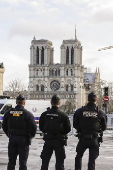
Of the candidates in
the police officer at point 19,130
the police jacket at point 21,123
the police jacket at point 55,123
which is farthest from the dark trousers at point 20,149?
the police jacket at point 55,123

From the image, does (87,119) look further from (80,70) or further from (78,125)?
(80,70)

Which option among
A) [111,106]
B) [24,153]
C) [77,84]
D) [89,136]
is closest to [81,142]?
[89,136]

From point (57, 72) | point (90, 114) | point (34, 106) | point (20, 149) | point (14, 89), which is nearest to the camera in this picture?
point (20, 149)

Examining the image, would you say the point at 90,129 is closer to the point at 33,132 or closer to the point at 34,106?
the point at 33,132

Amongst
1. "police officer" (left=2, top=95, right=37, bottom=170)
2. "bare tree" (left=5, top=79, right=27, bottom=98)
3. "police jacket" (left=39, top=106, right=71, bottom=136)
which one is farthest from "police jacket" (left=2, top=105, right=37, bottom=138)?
"bare tree" (left=5, top=79, right=27, bottom=98)

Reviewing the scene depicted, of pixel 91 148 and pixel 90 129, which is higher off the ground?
pixel 90 129

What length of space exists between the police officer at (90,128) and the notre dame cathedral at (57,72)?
173 metres

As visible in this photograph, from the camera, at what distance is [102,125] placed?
11320 mm

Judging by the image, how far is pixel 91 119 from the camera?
36.5ft

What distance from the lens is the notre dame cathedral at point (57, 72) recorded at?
18688cm

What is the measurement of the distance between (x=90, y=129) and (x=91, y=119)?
217mm

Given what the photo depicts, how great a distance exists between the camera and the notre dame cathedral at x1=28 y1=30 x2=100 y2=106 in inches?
7357

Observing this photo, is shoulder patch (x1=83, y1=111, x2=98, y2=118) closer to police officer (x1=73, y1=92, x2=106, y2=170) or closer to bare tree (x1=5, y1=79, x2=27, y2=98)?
police officer (x1=73, y1=92, x2=106, y2=170)

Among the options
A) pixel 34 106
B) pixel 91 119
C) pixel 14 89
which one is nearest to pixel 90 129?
pixel 91 119
